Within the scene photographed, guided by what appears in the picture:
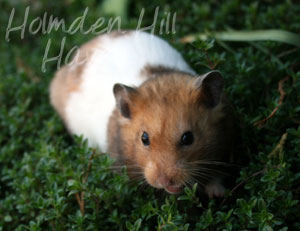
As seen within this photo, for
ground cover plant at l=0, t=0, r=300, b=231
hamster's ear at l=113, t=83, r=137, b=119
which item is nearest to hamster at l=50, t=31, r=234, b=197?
hamster's ear at l=113, t=83, r=137, b=119

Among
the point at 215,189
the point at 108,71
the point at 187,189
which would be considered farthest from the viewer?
the point at 108,71

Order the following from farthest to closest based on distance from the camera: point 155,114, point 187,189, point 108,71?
1. point 108,71
2. point 155,114
3. point 187,189

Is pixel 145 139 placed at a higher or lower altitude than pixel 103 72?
lower

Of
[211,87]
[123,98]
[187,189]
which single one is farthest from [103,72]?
[187,189]

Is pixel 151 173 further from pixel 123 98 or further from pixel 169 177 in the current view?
pixel 123 98

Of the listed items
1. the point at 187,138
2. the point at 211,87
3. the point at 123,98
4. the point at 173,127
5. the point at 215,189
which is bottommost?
the point at 215,189

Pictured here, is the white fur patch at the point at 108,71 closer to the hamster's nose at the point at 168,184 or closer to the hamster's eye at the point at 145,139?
the hamster's eye at the point at 145,139
